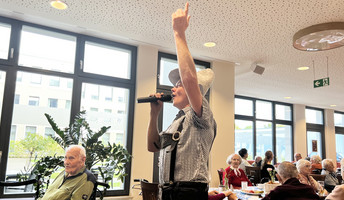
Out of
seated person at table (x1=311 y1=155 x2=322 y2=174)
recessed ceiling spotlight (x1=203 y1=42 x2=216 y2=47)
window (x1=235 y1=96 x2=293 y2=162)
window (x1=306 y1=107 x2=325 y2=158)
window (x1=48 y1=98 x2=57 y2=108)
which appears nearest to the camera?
window (x1=48 y1=98 x2=57 y2=108)

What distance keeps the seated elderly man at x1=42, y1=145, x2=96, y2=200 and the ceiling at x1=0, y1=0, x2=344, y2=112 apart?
1.84 m

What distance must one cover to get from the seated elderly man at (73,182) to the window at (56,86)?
1539 mm

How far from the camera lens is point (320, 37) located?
4031 millimetres

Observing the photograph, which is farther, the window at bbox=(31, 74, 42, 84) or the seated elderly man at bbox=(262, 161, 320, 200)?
the window at bbox=(31, 74, 42, 84)

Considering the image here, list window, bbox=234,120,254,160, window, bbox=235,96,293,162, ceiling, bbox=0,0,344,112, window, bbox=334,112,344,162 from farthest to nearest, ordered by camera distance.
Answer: window, bbox=334,112,344,162 < window, bbox=235,96,293,162 < window, bbox=234,120,254,160 < ceiling, bbox=0,0,344,112

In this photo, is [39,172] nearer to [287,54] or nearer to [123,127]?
[123,127]

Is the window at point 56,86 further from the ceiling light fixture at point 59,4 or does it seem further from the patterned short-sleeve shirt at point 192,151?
the patterned short-sleeve shirt at point 192,151

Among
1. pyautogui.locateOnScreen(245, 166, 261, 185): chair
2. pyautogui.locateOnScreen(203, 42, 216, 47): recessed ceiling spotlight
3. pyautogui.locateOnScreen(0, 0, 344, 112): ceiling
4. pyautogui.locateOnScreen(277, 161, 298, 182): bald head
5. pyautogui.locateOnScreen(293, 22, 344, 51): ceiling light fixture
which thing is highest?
pyautogui.locateOnScreen(0, 0, 344, 112): ceiling

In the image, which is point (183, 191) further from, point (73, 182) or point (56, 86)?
point (56, 86)

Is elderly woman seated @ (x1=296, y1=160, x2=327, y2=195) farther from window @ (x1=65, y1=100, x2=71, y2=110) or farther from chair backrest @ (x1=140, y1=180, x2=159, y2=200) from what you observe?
window @ (x1=65, y1=100, x2=71, y2=110)

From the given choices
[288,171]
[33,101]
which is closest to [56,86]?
[33,101]

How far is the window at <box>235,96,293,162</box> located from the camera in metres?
9.63

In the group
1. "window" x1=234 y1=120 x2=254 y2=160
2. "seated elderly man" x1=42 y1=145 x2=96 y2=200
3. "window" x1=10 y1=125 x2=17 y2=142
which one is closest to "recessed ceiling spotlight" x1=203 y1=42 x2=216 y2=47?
"seated elderly man" x1=42 y1=145 x2=96 y2=200

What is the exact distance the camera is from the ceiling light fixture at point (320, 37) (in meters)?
3.74
